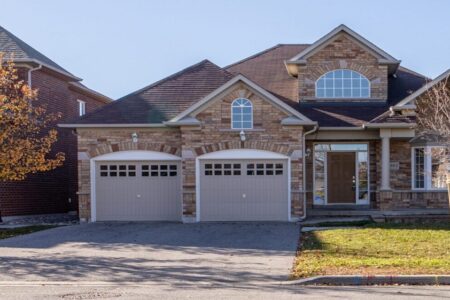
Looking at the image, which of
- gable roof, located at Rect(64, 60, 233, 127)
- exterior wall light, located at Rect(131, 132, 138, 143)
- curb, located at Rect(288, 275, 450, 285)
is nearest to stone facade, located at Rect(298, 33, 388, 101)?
gable roof, located at Rect(64, 60, 233, 127)

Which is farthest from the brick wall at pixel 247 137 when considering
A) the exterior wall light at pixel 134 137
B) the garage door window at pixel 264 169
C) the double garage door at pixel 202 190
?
the exterior wall light at pixel 134 137

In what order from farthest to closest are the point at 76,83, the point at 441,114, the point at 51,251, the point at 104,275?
1. the point at 76,83
2. the point at 441,114
3. the point at 51,251
4. the point at 104,275

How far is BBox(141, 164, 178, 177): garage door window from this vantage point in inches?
804

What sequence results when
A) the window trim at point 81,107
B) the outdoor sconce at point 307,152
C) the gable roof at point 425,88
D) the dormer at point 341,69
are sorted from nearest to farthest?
the gable roof at point 425,88
the outdoor sconce at point 307,152
the dormer at point 341,69
the window trim at point 81,107

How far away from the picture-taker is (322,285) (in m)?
9.83

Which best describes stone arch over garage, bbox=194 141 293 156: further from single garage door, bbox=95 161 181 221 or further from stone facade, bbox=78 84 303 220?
single garage door, bbox=95 161 181 221

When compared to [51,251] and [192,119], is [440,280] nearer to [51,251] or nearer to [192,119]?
[51,251]

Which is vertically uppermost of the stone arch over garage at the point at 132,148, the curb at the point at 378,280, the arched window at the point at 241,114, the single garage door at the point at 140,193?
the arched window at the point at 241,114

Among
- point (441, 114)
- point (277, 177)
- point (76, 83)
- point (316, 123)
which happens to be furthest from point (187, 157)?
point (76, 83)

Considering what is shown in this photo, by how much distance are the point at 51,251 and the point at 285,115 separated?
350 inches

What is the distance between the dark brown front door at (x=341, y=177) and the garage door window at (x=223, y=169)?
13.3 feet

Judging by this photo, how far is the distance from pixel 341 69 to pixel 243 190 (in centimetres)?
616

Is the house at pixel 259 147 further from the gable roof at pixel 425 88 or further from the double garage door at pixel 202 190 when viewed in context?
the gable roof at pixel 425 88

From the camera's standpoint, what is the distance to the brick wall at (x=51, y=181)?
22.3m
